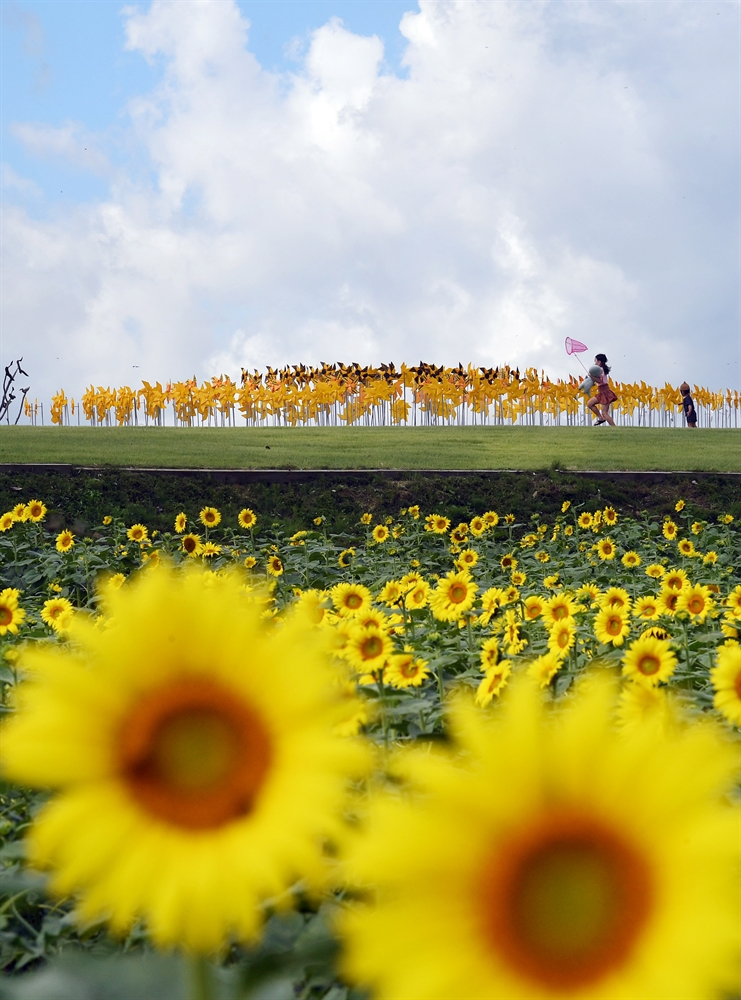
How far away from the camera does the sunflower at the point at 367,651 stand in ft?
7.30

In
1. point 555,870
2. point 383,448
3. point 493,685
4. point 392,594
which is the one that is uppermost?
point 383,448

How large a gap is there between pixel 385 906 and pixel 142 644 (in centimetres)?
19

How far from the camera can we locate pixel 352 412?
28.1 m

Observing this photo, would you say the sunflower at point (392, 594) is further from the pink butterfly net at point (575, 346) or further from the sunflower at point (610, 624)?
the pink butterfly net at point (575, 346)

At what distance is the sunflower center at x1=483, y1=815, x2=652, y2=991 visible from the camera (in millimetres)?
437

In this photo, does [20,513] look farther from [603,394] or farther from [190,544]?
[603,394]

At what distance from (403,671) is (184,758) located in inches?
77.8

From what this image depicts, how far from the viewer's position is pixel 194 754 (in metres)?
0.52

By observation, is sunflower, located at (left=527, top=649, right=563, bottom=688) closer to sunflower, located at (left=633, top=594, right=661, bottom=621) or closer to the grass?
sunflower, located at (left=633, top=594, right=661, bottom=621)

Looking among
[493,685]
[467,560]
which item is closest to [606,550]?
[467,560]

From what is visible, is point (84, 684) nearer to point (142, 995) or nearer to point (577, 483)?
point (142, 995)

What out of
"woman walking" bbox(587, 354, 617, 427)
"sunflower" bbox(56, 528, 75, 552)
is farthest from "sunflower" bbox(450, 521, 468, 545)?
"woman walking" bbox(587, 354, 617, 427)

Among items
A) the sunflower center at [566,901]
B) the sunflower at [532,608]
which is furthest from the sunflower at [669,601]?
the sunflower center at [566,901]

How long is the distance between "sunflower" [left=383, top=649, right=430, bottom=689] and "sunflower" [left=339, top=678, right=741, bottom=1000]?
1889 mm
